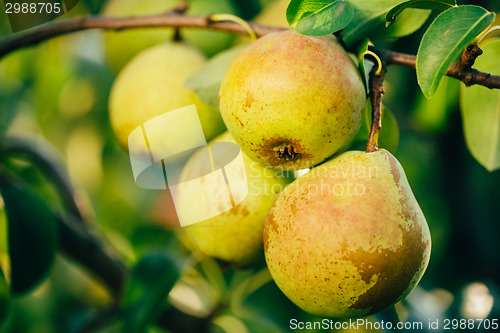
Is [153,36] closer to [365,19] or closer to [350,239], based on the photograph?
[365,19]

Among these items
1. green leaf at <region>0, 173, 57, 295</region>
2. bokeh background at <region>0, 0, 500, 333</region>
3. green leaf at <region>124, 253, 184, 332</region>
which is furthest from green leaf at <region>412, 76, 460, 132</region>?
green leaf at <region>0, 173, 57, 295</region>

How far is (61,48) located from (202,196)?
1.27 metres

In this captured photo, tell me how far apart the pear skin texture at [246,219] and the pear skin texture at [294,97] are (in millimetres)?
100

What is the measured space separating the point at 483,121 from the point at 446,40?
34 centimetres

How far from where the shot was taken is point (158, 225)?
4.52ft

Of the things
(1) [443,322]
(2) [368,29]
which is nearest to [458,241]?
(1) [443,322]

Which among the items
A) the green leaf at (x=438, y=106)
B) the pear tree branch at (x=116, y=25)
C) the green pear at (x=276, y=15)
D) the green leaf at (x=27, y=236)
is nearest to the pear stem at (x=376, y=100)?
the pear tree branch at (x=116, y=25)

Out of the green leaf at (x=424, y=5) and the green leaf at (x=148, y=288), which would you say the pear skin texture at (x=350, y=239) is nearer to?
the green leaf at (x=424, y=5)

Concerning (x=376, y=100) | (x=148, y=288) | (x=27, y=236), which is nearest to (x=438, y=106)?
(x=376, y=100)

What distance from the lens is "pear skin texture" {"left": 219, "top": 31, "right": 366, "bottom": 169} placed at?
0.57 metres

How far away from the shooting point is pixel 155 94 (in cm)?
85

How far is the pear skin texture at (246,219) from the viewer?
0.72 metres

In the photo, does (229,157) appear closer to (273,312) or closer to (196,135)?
(196,135)

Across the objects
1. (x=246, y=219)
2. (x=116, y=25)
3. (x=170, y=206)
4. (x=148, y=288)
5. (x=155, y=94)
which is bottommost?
(x=170, y=206)
